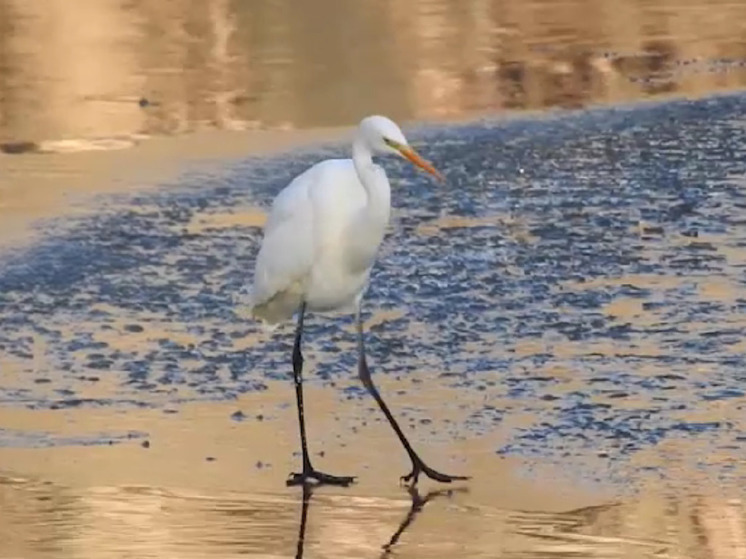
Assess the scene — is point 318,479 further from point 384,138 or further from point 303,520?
point 384,138

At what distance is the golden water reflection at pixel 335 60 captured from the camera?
571 inches

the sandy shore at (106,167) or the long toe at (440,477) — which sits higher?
the long toe at (440,477)

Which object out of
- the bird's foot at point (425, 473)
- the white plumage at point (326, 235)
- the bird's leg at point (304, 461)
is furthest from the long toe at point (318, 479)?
the white plumage at point (326, 235)

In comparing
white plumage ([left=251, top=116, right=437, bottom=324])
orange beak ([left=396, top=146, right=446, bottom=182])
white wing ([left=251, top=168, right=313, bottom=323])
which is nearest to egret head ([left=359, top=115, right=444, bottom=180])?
orange beak ([left=396, top=146, right=446, bottom=182])

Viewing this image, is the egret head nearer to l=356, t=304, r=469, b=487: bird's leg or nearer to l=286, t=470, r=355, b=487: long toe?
l=356, t=304, r=469, b=487: bird's leg

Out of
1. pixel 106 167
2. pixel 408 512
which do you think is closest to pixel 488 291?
pixel 408 512

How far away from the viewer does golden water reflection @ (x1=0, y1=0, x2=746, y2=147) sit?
47.5 feet

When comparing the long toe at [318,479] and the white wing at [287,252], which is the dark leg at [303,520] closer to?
the long toe at [318,479]

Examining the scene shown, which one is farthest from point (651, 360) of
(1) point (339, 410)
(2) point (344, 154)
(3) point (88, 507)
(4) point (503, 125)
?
(4) point (503, 125)

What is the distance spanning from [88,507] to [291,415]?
1.20 m

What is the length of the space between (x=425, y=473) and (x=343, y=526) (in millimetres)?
465

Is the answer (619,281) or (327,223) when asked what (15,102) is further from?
(327,223)

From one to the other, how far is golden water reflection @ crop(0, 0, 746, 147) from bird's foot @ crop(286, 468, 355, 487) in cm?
757

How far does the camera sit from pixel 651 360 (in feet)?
25.3
